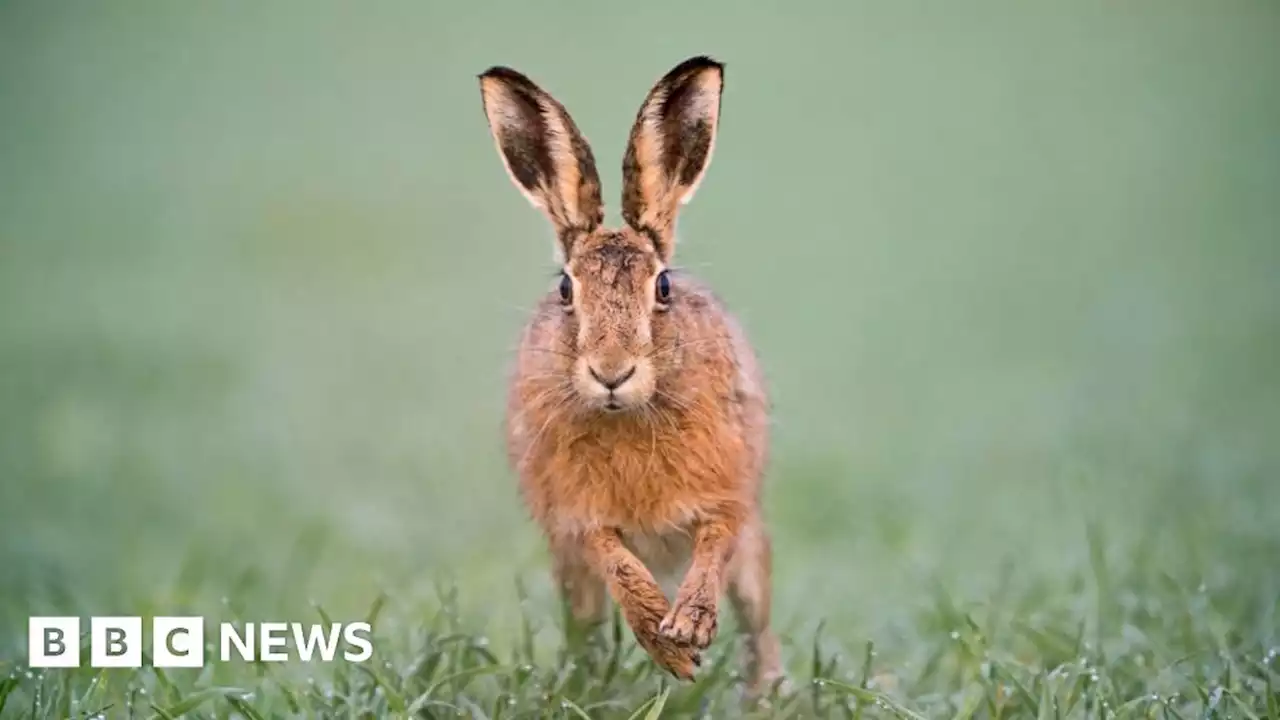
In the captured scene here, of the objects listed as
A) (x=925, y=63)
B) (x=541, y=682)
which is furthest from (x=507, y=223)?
(x=541, y=682)

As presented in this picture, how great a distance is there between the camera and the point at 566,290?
369 centimetres

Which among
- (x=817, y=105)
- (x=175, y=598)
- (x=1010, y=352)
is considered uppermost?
(x=817, y=105)

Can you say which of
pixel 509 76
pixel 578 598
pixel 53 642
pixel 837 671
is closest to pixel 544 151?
Result: pixel 509 76

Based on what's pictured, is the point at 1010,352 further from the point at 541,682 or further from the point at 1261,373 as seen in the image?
the point at 541,682

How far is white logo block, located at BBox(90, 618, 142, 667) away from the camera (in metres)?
3.94

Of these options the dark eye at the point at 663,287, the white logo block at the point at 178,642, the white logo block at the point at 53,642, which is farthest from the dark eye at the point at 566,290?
the white logo block at the point at 53,642

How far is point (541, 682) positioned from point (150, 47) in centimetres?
298

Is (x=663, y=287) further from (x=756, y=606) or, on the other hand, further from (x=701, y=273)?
(x=701, y=273)

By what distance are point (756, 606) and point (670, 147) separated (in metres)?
1.05

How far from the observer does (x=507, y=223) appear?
7.15m

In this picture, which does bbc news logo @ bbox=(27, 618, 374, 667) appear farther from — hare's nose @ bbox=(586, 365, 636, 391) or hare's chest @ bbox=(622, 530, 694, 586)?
hare's nose @ bbox=(586, 365, 636, 391)

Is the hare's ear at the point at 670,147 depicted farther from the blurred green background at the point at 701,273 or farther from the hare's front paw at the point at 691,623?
the blurred green background at the point at 701,273

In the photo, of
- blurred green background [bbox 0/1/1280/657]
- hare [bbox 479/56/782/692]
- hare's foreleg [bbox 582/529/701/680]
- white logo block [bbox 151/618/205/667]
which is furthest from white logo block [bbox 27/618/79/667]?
hare's foreleg [bbox 582/529/701/680]

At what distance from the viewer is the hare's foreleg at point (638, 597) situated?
3.46 metres
